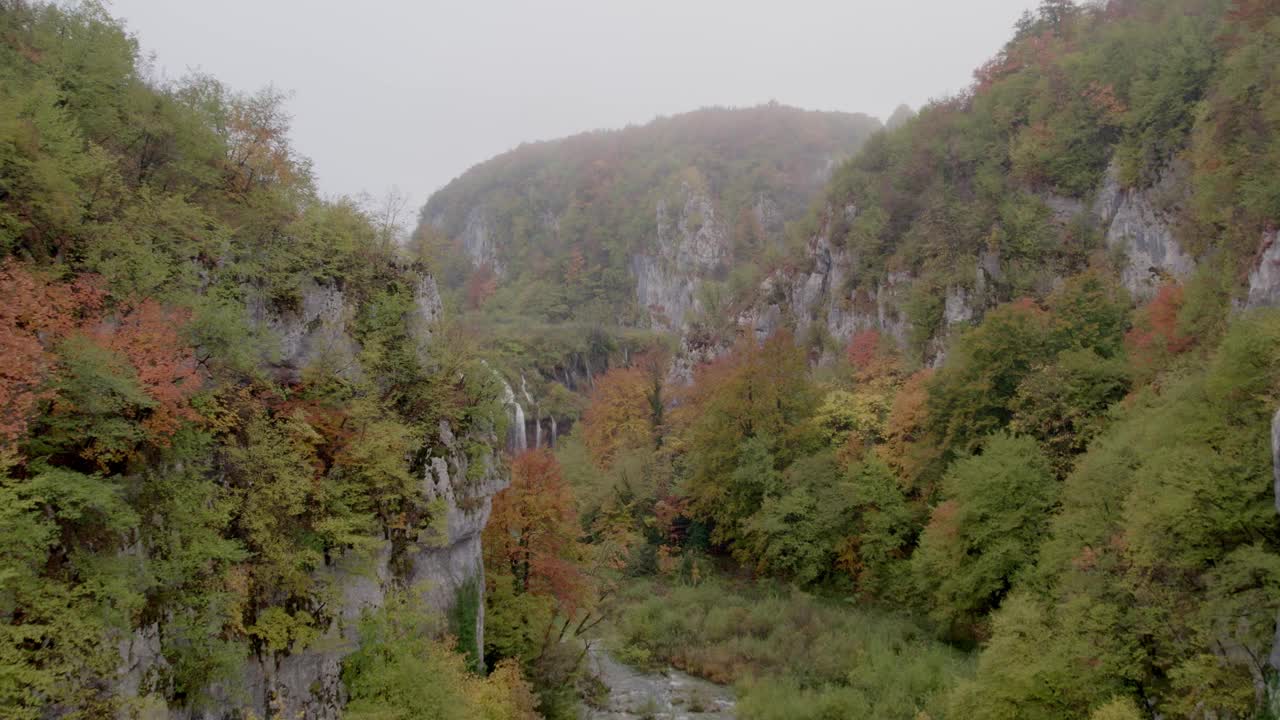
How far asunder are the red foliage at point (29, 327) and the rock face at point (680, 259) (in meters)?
76.1

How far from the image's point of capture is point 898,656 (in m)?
22.6

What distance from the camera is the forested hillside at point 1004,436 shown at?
46.9ft

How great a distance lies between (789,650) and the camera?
25.0 m

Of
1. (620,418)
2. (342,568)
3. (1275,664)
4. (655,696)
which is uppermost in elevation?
(620,418)

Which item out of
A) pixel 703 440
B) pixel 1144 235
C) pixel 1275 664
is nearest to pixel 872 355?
pixel 703 440

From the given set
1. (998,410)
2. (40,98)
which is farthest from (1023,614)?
(40,98)

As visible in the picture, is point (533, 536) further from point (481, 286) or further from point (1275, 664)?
point (481, 286)

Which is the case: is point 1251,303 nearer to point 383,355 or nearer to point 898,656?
point 898,656

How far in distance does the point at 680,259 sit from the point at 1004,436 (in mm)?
69251

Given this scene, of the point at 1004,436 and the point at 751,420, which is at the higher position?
the point at 751,420

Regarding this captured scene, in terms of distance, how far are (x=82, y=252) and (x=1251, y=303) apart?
84.9 feet

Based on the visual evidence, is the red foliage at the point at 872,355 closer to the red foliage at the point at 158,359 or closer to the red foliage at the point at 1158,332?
the red foliage at the point at 1158,332

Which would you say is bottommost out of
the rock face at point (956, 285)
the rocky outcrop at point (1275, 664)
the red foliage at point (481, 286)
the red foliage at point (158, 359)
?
the rocky outcrop at point (1275, 664)

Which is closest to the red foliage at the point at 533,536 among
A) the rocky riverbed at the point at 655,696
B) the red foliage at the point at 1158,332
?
the rocky riverbed at the point at 655,696
